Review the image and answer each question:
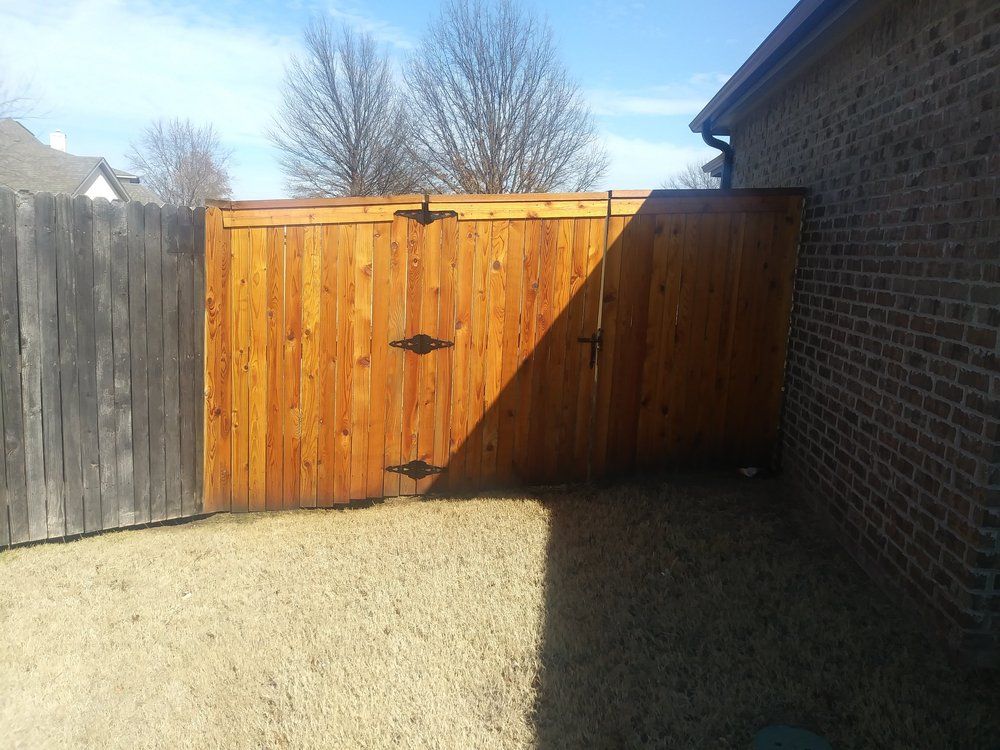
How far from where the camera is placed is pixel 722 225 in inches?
201

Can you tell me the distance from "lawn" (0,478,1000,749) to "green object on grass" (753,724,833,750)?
6cm

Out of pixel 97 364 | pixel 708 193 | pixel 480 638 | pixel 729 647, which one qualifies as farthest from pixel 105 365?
pixel 708 193

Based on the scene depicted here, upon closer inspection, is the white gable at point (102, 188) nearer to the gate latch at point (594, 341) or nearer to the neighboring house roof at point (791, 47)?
the neighboring house roof at point (791, 47)

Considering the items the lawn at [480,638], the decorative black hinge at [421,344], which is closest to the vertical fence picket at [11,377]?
the lawn at [480,638]

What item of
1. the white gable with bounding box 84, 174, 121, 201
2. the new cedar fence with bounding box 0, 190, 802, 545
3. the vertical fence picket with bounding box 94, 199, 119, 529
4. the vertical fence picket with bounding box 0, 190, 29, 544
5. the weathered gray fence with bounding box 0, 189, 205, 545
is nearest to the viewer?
the vertical fence picket with bounding box 0, 190, 29, 544

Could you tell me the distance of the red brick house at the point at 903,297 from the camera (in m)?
2.89

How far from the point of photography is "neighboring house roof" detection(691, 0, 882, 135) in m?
4.02

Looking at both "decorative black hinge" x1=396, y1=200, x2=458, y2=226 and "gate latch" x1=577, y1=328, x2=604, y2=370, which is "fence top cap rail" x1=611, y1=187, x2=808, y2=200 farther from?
"decorative black hinge" x1=396, y1=200, x2=458, y2=226

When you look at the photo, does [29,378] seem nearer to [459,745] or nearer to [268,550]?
[268,550]

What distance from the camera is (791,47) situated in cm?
470

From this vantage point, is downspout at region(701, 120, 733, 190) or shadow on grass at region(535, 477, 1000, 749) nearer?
shadow on grass at region(535, 477, 1000, 749)

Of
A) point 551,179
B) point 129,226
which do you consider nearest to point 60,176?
point 551,179

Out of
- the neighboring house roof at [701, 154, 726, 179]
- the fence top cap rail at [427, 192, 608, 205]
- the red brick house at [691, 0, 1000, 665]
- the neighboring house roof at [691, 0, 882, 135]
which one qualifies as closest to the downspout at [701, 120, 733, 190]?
the neighboring house roof at [701, 154, 726, 179]

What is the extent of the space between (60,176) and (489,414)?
26.0m
